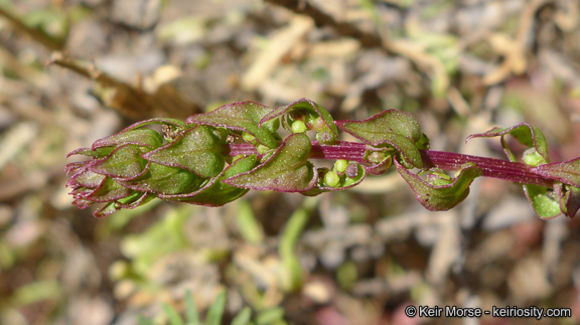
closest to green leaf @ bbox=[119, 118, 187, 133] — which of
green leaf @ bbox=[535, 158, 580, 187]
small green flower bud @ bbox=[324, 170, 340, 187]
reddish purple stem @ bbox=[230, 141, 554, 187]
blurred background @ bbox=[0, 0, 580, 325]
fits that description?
reddish purple stem @ bbox=[230, 141, 554, 187]

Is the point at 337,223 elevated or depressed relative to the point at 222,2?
depressed

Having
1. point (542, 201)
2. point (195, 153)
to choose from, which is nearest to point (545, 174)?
point (542, 201)

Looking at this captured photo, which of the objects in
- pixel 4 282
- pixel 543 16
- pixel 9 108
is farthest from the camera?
pixel 4 282

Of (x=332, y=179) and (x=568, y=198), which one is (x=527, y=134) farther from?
(x=332, y=179)

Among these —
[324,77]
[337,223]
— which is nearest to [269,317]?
[337,223]

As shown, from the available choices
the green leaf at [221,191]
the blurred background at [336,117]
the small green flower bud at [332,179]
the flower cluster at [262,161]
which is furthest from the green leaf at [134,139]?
the blurred background at [336,117]

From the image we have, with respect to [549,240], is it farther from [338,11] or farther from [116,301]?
[116,301]

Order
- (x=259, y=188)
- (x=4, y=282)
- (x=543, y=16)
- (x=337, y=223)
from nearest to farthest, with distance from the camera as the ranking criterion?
(x=259, y=188) → (x=543, y=16) → (x=337, y=223) → (x=4, y=282)
